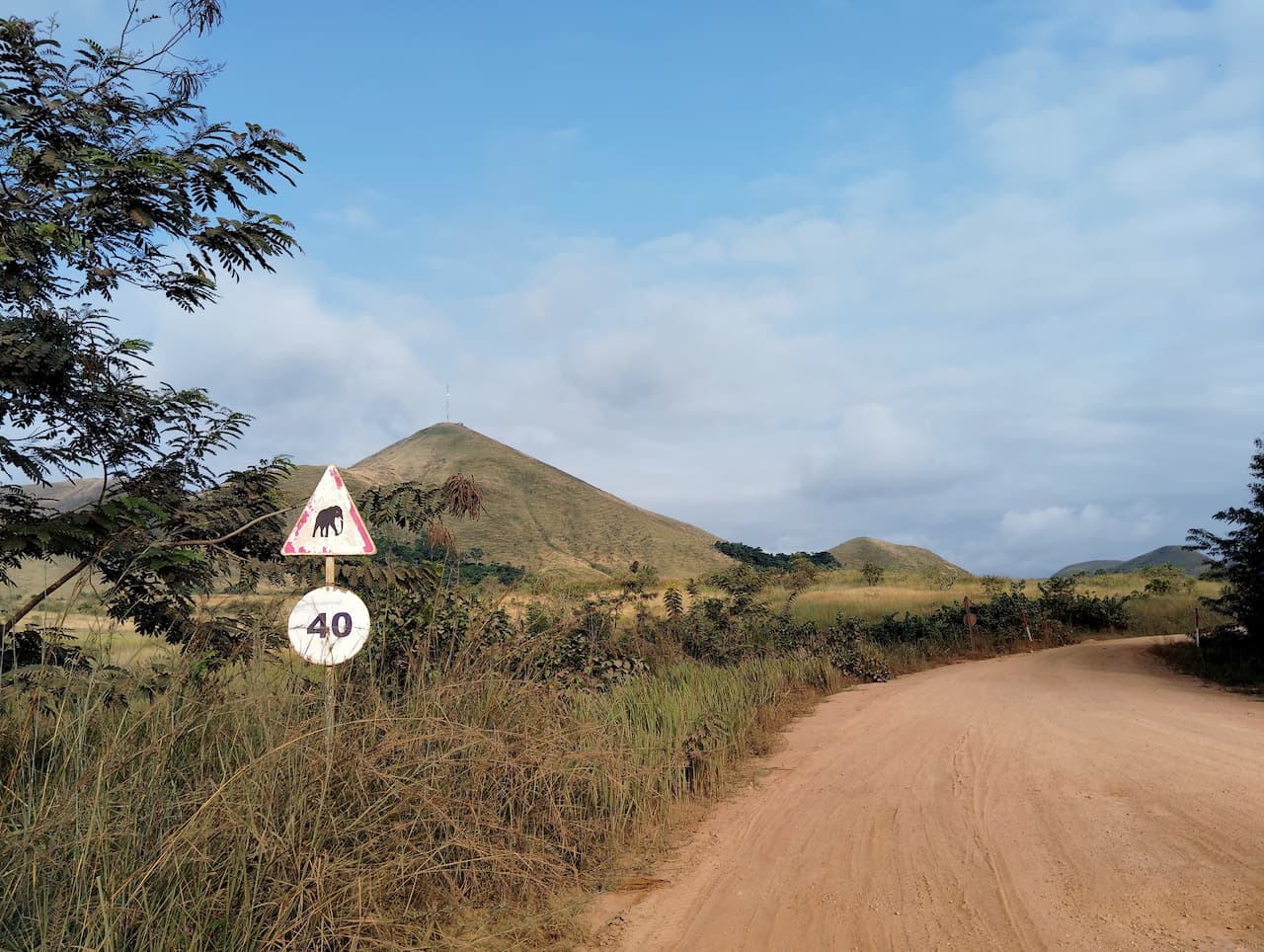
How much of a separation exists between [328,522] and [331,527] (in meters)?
0.05

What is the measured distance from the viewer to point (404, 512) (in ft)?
25.3

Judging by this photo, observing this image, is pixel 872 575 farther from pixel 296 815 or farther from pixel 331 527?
pixel 296 815

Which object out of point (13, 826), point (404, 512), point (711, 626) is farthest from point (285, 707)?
point (711, 626)

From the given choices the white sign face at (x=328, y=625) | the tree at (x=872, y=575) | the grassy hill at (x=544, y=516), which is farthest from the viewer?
the grassy hill at (x=544, y=516)

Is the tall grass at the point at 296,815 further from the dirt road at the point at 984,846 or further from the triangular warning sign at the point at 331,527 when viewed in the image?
the triangular warning sign at the point at 331,527

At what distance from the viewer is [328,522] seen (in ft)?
18.9

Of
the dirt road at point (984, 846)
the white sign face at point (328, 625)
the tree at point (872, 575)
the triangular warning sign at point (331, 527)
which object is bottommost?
the dirt road at point (984, 846)

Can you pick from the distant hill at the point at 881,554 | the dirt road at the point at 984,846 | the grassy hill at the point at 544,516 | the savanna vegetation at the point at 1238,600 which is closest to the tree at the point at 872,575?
the grassy hill at the point at 544,516

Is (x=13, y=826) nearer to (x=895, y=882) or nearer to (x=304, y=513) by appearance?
(x=304, y=513)

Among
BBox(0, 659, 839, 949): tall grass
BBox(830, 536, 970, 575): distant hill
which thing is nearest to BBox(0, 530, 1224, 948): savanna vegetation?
BBox(0, 659, 839, 949): tall grass

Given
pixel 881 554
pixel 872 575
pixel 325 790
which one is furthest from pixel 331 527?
pixel 881 554

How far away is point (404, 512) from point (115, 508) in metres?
2.60

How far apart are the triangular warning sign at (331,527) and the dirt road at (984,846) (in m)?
3.09

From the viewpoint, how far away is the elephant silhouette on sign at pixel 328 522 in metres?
5.74
